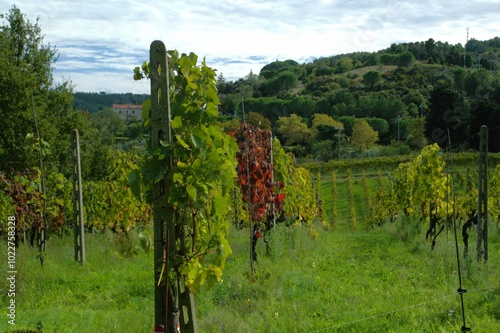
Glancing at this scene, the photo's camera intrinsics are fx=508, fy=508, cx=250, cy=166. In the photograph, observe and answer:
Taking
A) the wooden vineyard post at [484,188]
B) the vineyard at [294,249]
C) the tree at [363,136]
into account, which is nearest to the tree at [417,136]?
the tree at [363,136]

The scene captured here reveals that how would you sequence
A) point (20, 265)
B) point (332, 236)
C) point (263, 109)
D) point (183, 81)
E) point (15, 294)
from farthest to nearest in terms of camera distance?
point (263, 109)
point (332, 236)
point (20, 265)
point (15, 294)
point (183, 81)

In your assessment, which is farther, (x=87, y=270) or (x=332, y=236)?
(x=332, y=236)

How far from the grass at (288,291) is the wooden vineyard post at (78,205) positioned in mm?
290

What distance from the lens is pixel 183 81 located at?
390 centimetres

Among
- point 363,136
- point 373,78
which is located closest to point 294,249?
point 363,136

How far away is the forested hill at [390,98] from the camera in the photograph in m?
42.4

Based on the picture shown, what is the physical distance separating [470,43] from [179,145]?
463 feet

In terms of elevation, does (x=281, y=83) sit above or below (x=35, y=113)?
above

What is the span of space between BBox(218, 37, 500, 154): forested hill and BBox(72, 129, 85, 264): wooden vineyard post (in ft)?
72.1

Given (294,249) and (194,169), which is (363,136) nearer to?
(294,249)

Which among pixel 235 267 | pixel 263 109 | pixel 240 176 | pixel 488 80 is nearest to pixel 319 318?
pixel 235 267

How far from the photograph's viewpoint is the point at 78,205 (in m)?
8.32

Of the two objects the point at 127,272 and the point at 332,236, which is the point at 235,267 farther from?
the point at 332,236

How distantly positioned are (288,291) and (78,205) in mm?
3987
